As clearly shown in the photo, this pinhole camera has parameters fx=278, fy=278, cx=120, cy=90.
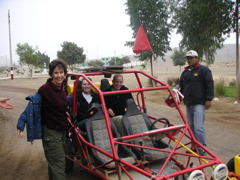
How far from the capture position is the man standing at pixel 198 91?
4746mm

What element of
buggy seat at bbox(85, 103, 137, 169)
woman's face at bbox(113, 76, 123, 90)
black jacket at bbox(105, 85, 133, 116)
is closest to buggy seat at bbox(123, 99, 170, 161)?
buggy seat at bbox(85, 103, 137, 169)

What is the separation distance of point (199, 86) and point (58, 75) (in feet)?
8.54

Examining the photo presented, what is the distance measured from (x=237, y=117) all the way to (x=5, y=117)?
7240 millimetres

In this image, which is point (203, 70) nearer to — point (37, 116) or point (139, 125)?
point (139, 125)

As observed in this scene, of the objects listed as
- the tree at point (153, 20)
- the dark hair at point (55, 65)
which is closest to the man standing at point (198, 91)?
the dark hair at point (55, 65)

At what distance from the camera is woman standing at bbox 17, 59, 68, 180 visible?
327 cm

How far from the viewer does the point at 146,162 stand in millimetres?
3537

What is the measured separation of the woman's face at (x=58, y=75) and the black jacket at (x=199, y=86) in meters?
2.47

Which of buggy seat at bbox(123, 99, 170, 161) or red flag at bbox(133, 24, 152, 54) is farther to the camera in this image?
red flag at bbox(133, 24, 152, 54)

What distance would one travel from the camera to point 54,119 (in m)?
3.31

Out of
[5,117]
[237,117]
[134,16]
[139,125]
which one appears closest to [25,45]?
[134,16]

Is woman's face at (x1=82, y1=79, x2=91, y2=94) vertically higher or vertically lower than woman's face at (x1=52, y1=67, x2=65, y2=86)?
lower

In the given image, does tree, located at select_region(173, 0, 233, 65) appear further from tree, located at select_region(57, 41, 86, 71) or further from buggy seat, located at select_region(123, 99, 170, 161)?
tree, located at select_region(57, 41, 86, 71)

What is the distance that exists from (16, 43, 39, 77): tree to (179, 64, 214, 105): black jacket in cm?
2914
